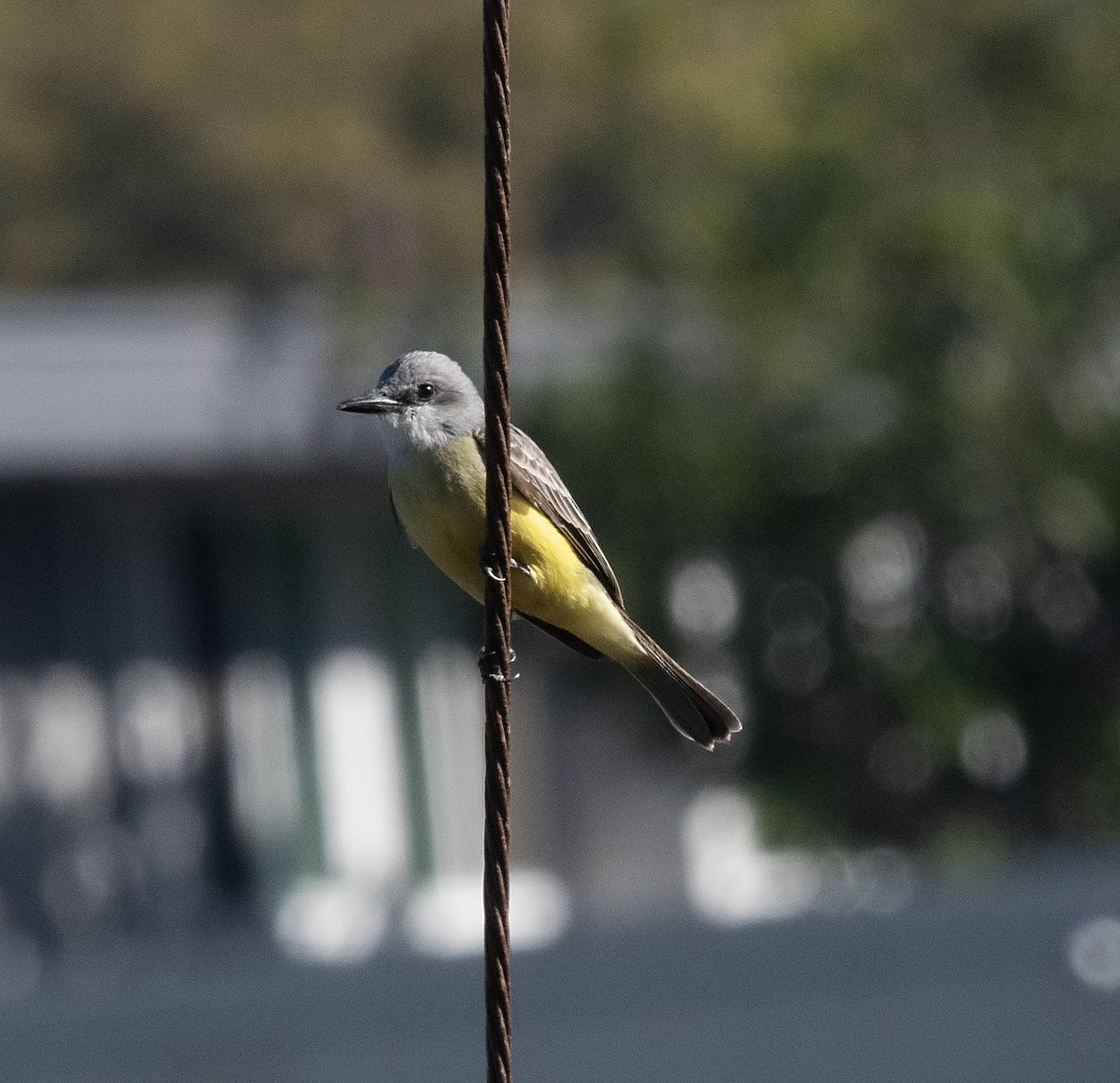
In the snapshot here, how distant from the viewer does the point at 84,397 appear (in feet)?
33.4

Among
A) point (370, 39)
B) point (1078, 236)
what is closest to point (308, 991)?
point (1078, 236)

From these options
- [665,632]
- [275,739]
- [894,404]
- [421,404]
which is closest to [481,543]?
[421,404]

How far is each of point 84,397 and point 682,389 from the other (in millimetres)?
3110

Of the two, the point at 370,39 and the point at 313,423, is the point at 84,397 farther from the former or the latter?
the point at 370,39

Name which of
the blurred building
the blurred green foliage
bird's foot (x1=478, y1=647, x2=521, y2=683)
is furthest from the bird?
the blurred building

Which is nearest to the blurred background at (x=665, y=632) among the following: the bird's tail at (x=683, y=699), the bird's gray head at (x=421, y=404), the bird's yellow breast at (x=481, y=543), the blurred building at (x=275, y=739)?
the blurred building at (x=275, y=739)

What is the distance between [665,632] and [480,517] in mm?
5727

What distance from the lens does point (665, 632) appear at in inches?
408

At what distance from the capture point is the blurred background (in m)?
9.71

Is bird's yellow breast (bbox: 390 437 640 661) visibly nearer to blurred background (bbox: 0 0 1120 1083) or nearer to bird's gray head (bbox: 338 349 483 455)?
bird's gray head (bbox: 338 349 483 455)

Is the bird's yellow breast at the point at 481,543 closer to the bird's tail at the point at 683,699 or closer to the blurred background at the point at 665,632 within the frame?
the bird's tail at the point at 683,699

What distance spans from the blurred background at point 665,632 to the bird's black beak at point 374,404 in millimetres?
5011

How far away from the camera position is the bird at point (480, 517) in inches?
189

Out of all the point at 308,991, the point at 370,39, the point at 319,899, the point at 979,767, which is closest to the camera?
the point at 308,991
